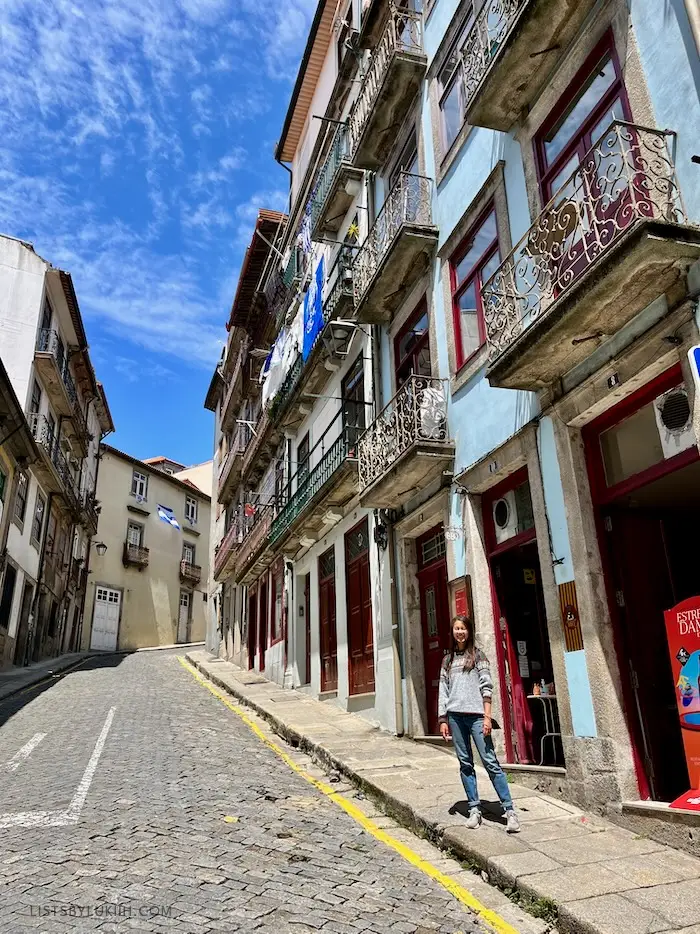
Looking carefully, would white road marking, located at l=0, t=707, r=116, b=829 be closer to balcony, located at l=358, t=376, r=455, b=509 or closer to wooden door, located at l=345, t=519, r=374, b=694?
balcony, located at l=358, t=376, r=455, b=509

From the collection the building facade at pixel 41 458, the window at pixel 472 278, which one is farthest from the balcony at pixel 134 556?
the window at pixel 472 278

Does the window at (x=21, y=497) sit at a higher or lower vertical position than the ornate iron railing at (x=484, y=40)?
lower

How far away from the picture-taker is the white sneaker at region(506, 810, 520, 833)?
4918mm

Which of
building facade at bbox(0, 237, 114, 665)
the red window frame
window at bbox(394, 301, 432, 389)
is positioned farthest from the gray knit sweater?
building facade at bbox(0, 237, 114, 665)

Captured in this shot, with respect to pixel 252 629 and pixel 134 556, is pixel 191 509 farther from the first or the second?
pixel 252 629

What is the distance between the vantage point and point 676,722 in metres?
5.78

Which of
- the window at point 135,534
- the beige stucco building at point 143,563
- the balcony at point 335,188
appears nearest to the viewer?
the balcony at point 335,188

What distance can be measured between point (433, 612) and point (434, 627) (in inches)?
8.2

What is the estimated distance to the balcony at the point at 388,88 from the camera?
1102 centimetres

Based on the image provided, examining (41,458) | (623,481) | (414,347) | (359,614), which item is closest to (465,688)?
(623,481)

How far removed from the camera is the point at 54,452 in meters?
25.1

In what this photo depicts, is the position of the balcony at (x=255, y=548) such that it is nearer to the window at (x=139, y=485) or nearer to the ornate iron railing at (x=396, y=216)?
the ornate iron railing at (x=396, y=216)

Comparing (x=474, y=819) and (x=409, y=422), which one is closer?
(x=474, y=819)

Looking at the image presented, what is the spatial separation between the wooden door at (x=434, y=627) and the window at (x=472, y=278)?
296 cm
